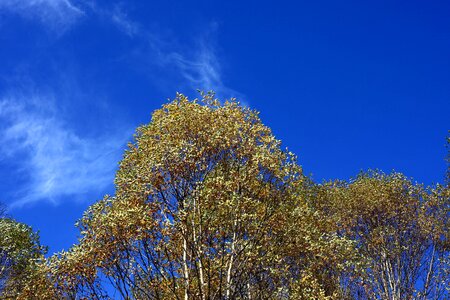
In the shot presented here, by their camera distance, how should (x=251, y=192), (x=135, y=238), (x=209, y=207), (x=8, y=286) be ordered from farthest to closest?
(x=8, y=286)
(x=251, y=192)
(x=209, y=207)
(x=135, y=238)

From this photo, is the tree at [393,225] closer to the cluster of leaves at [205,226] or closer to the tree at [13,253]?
the cluster of leaves at [205,226]

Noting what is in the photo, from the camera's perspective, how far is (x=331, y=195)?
143ft

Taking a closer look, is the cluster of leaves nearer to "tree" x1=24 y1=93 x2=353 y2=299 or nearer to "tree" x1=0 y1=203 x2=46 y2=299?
"tree" x1=24 y1=93 x2=353 y2=299

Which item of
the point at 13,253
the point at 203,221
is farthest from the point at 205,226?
the point at 13,253

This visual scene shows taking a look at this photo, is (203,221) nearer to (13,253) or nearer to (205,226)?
(205,226)

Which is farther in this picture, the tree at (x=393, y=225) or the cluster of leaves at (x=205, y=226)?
the tree at (x=393, y=225)

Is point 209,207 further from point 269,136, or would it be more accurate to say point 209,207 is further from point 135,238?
point 269,136

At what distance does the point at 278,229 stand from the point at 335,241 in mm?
3368

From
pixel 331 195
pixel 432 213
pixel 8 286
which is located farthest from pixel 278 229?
pixel 8 286

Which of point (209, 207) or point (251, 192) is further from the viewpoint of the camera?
point (251, 192)

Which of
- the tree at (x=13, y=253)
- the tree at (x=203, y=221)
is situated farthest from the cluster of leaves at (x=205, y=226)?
the tree at (x=13, y=253)

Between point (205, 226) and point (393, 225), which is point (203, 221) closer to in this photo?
point (205, 226)

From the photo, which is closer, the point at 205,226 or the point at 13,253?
the point at 205,226

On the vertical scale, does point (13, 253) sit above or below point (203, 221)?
above
